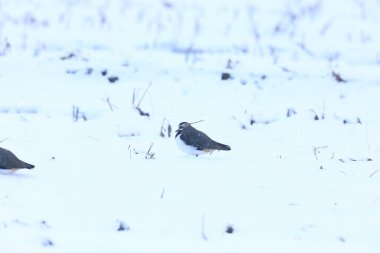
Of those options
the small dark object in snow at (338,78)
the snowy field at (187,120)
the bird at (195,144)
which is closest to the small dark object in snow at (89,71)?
the snowy field at (187,120)

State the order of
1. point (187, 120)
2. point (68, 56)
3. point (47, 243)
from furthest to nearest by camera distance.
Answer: point (68, 56) → point (187, 120) → point (47, 243)

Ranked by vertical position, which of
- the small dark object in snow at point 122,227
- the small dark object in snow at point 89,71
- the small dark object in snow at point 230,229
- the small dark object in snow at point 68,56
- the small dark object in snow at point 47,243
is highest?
the small dark object in snow at point 68,56

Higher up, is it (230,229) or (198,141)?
(198,141)

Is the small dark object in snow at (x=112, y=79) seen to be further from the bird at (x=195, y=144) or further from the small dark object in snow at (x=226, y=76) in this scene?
the bird at (x=195, y=144)

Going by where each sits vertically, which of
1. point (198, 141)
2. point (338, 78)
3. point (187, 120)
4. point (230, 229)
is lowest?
point (187, 120)

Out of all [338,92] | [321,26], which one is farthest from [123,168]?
[321,26]

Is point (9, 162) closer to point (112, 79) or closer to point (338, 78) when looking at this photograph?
point (112, 79)

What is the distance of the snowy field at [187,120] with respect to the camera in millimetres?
4215

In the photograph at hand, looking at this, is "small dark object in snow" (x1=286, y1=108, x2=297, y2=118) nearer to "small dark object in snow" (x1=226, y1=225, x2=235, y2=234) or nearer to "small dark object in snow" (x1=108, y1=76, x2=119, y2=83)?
"small dark object in snow" (x1=108, y1=76, x2=119, y2=83)

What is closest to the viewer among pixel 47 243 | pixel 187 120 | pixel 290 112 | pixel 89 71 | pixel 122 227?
pixel 47 243

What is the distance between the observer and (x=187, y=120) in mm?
7848

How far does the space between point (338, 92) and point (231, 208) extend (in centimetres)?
478

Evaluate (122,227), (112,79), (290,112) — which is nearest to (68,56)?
(112,79)

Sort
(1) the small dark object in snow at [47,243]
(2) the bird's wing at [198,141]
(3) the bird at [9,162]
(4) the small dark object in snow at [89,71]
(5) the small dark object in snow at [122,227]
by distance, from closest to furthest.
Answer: (1) the small dark object in snow at [47,243] → (5) the small dark object in snow at [122,227] → (3) the bird at [9,162] → (2) the bird's wing at [198,141] → (4) the small dark object in snow at [89,71]
